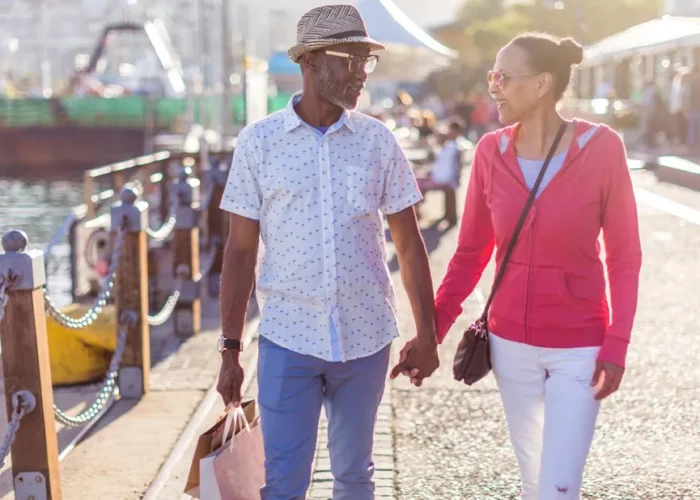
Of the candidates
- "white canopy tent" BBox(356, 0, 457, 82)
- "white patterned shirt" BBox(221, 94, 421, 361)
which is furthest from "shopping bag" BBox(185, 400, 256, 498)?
"white canopy tent" BBox(356, 0, 457, 82)

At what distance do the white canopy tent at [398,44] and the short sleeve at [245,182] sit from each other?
1922cm

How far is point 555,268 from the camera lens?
3.50 m

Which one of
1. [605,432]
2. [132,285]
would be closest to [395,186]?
[605,432]

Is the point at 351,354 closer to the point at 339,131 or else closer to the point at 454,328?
the point at 339,131

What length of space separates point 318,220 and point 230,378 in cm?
55

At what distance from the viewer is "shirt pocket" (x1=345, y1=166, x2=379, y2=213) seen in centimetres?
343

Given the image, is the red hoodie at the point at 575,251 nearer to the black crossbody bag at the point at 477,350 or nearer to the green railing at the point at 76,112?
the black crossbody bag at the point at 477,350

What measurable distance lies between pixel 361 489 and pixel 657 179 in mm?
18973

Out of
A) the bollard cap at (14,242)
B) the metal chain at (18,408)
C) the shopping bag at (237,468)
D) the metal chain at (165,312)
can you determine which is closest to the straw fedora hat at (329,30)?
the shopping bag at (237,468)

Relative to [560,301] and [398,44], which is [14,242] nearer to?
[560,301]

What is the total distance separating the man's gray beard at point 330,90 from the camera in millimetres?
3420

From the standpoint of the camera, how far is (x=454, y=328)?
29.1 ft

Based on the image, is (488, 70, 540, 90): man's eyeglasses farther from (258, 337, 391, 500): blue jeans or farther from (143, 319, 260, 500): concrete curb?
(143, 319, 260, 500): concrete curb

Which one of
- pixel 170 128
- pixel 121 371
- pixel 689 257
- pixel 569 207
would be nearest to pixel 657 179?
pixel 689 257
